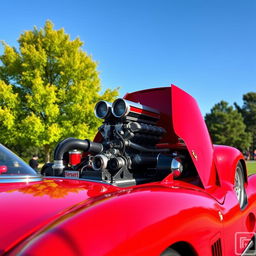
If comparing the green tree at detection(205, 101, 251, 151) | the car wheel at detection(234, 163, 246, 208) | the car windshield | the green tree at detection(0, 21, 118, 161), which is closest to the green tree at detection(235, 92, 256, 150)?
the green tree at detection(205, 101, 251, 151)

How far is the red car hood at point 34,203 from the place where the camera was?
53.9 inches

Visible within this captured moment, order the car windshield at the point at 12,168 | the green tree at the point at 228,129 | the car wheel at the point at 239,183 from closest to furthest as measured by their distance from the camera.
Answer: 1. the car windshield at the point at 12,168
2. the car wheel at the point at 239,183
3. the green tree at the point at 228,129

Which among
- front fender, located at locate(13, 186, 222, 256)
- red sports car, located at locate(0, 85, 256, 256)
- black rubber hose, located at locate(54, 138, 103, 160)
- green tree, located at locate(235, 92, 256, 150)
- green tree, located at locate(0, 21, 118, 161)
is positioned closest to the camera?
front fender, located at locate(13, 186, 222, 256)

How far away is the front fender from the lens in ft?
4.02

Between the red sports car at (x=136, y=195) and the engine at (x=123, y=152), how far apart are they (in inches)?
0.4

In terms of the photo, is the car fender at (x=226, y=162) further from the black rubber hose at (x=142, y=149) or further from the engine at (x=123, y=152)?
the black rubber hose at (x=142, y=149)

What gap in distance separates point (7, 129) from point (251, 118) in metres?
61.6

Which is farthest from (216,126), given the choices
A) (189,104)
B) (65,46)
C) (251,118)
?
(189,104)

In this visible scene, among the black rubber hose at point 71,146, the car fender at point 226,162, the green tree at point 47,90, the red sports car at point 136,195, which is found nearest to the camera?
the red sports car at point 136,195

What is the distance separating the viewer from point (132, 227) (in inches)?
55.9

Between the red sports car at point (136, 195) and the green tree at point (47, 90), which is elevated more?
the green tree at point (47, 90)

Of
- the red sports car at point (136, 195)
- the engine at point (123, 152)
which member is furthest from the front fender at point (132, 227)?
the engine at point (123, 152)

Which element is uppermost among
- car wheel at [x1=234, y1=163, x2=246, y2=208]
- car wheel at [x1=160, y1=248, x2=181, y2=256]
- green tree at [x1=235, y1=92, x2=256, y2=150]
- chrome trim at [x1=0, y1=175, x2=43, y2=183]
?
green tree at [x1=235, y1=92, x2=256, y2=150]

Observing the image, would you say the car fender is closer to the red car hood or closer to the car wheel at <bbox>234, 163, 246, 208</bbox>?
the car wheel at <bbox>234, 163, 246, 208</bbox>
